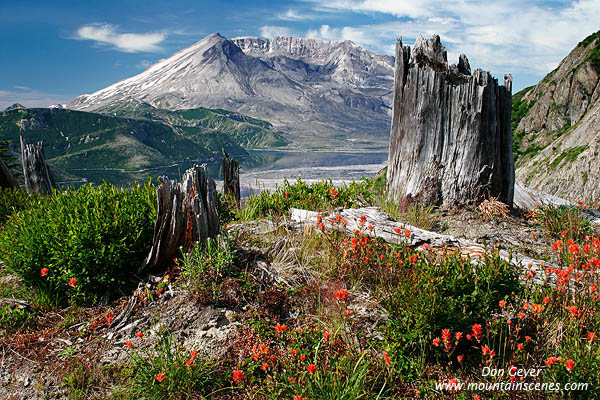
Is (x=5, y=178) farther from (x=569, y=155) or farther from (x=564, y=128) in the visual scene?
(x=564, y=128)

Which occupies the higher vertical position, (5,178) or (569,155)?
(569,155)

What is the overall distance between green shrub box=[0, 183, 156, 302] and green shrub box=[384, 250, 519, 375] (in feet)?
12.3

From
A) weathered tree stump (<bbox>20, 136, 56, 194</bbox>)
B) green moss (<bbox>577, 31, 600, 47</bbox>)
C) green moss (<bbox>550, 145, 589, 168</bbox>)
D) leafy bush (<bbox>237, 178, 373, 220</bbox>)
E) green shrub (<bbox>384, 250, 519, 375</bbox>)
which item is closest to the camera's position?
green shrub (<bbox>384, 250, 519, 375</bbox>)

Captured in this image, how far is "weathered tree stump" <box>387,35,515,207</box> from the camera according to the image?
8281 millimetres

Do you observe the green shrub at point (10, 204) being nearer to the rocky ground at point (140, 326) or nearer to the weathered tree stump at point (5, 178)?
the weathered tree stump at point (5, 178)

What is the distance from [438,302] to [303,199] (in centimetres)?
530

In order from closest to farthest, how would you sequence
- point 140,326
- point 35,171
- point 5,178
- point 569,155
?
point 140,326, point 5,178, point 35,171, point 569,155

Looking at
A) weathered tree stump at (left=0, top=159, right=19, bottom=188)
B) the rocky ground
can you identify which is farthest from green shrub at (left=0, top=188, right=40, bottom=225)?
the rocky ground

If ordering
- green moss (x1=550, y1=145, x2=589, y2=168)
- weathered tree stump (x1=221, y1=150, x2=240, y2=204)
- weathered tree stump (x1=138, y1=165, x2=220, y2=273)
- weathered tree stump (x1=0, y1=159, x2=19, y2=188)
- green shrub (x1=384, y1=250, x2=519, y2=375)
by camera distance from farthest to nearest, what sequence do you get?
green moss (x1=550, y1=145, x2=589, y2=168), weathered tree stump (x1=0, y1=159, x2=19, y2=188), weathered tree stump (x1=221, y1=150, x2=240, y2=204), weathered tree stump (x1=138, y1=165, x2=220, y2=273), green shrub (x1=384, y1=250, x2=519, y2=375)

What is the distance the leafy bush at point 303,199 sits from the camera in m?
8.66

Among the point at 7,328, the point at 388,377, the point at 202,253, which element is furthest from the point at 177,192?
the point at 388,377

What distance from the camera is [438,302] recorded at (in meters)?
4.14

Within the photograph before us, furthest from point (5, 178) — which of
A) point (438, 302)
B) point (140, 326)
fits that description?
point (438, 302)

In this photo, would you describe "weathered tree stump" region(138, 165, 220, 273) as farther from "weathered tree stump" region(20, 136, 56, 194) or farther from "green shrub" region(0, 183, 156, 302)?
"weathered tree stump" region(20, 136, 56, 194)
